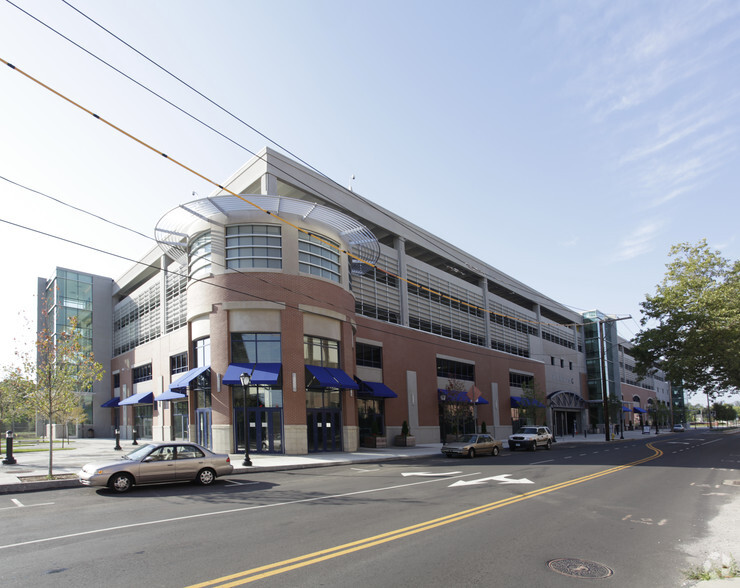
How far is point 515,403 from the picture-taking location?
5334cm

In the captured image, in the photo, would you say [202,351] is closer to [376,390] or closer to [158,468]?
[376,390]

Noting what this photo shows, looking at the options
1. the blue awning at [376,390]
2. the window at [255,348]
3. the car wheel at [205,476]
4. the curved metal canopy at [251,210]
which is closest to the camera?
the car wheel at [205,476]

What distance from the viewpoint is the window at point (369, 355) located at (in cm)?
3544

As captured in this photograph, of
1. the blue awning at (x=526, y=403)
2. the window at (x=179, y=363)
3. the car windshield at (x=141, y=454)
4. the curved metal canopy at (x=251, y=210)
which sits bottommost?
the blue awning at (x=526, y=403)

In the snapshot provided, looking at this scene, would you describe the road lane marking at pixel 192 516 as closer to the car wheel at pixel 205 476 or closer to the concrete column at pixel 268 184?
the car wheel at pixel 205 476

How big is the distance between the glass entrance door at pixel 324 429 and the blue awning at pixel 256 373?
10.1ft

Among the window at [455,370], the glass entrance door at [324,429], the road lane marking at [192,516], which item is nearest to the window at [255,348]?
the glass entrance door at [324,429]

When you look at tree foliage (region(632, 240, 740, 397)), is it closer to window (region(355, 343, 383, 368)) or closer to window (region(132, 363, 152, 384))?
window (region(355, 343, 383, 368))

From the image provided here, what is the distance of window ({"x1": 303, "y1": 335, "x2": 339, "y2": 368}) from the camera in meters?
28.6

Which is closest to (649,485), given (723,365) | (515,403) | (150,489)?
(150,489)

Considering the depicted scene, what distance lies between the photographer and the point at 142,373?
152 feet

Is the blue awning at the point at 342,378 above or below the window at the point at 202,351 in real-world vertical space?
below

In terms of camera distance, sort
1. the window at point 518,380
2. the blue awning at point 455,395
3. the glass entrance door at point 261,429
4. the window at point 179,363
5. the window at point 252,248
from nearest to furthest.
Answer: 1. the glass entrance door at point 261,429
2. the window at point 252,248
3. the window at point 179,363
4. the blue awning at point 455,395
5. the window at point 518,380

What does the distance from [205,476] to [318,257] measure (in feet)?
51.7
